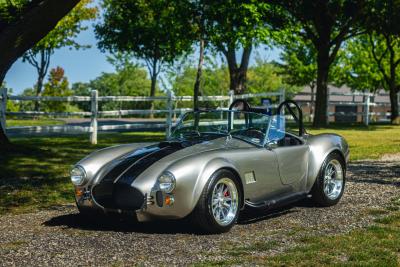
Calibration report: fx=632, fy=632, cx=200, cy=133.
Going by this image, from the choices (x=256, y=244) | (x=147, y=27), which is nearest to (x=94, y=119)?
(x=256, y=244)

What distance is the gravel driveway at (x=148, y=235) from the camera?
18.4 ft

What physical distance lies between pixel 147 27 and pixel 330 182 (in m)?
28.4

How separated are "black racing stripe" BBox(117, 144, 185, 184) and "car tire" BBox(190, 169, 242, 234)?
71 centimetres

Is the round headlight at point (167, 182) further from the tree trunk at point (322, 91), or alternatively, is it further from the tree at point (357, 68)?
the tree at point (357, 68)

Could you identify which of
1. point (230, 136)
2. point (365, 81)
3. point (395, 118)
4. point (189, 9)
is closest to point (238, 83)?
point (189, 9)

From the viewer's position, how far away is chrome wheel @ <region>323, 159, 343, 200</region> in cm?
841

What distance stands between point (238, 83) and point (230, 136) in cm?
2358

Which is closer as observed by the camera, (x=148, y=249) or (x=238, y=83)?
(x=148, y=249)

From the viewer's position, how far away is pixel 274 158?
751cm

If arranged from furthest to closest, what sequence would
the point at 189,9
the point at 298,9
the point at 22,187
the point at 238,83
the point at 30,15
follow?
the point at 238,83 → the point at 298,9 → the point at 189,9 → the point at 30,15 → the point at 22,187

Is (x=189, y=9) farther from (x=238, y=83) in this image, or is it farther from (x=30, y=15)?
(x=30, y=15)

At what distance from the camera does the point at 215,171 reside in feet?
21.6

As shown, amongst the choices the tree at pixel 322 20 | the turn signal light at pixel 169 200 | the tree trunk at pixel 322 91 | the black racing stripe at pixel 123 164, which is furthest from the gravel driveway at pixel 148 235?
the tree trunk at pixel 322 91

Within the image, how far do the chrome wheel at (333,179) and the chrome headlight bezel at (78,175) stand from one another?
320 cm
